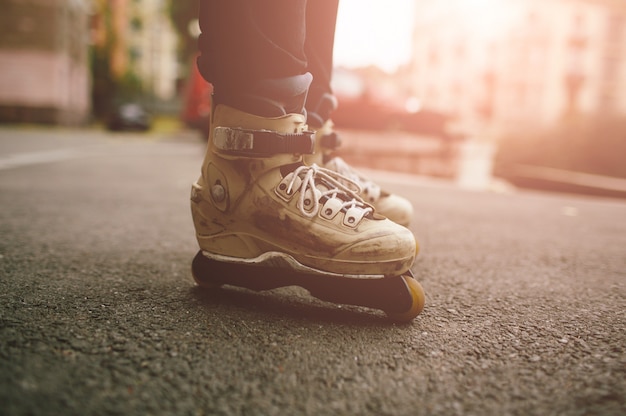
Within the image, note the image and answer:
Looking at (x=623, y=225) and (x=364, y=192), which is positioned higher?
(x=364, y=192)

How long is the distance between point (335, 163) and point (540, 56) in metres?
32.3

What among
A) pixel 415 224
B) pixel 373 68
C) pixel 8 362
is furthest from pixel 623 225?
pixel 373 68

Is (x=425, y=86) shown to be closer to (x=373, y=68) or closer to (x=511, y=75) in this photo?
(x=511, y=75)

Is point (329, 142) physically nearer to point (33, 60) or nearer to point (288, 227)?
point (288, 227)

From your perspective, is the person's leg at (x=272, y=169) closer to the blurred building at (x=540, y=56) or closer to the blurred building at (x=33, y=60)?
the blurred building at (x=33, y=60)

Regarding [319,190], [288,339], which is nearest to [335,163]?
[319,190]

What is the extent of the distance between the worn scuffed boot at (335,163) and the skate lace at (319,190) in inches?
17.0

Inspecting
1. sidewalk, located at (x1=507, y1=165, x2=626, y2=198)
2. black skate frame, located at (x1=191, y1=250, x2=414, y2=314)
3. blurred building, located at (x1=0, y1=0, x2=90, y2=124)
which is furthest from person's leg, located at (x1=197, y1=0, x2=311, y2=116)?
blurred building, located at (x1=0, y1=0, x2=90, y2=124)

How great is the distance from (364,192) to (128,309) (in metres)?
0.83

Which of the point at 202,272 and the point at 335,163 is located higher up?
the point at 335,163

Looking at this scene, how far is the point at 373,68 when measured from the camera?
47625 mm

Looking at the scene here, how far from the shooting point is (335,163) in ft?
5.39

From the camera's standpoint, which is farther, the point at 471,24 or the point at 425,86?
the point at 425,86

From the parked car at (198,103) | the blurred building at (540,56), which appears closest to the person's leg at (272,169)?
the parked car at (198,103)
